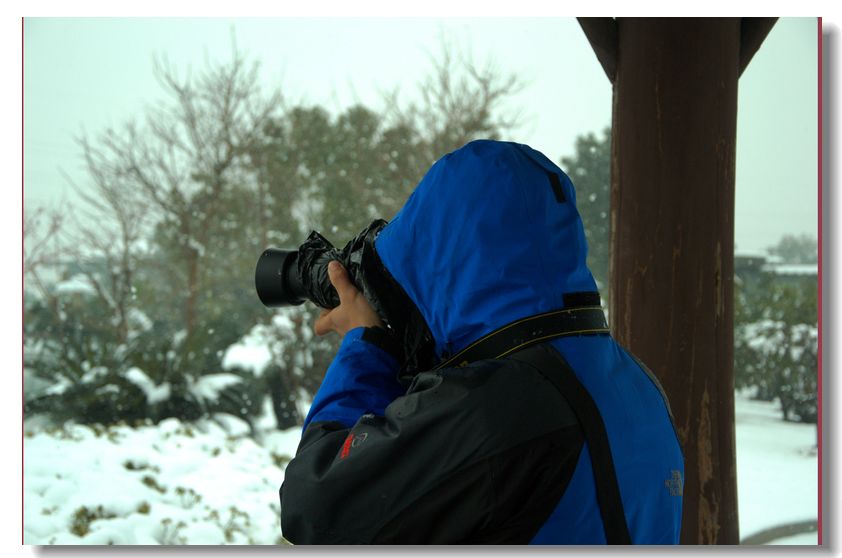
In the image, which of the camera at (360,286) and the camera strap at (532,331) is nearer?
the camera strap at (532,331)

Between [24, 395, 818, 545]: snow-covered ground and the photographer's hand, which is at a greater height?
the photographer's hand

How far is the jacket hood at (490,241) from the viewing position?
728mm

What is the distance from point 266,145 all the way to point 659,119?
3352mm

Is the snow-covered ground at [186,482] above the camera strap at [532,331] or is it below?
below

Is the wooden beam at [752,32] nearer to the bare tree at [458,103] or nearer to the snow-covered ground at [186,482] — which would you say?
the snow-covered ground at [186,482]

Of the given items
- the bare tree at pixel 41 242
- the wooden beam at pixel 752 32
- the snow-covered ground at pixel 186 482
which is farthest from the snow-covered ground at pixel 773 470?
the bare tree at pixel 41 242

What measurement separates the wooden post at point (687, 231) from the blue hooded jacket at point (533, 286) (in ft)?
2.82

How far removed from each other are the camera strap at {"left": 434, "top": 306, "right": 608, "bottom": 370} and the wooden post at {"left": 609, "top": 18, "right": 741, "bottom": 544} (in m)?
0.92

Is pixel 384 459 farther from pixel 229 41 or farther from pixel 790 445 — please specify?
pixel 229 41

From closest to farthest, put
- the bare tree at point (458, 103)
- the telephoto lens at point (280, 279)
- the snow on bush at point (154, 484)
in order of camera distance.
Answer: the telephoto lens at point (280, 279) < the snow on bush at point (154, 484) < the bare tree at point (458, 103)

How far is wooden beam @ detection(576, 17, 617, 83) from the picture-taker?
1.67 metres

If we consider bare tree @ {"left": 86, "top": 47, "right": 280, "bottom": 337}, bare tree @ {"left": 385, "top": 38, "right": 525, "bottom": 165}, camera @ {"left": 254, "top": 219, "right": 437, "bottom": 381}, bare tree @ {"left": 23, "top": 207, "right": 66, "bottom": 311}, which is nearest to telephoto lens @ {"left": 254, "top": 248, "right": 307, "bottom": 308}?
camera @ {"left": 254, "top": 219, "right": 437, "bottom": 381}

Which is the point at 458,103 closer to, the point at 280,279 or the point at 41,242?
the point at 41,242

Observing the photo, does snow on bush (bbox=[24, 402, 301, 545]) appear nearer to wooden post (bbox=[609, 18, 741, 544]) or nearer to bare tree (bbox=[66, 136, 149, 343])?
bare tree (bbox=[66, 136, 149, 343])
